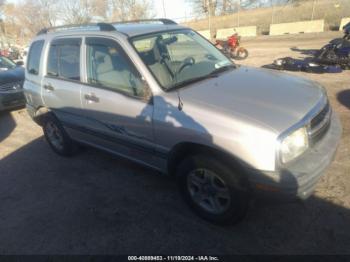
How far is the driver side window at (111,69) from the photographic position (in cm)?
334

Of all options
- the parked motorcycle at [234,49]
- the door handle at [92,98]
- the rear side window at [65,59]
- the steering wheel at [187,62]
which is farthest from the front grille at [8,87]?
the parked motorcycle at [234,49]

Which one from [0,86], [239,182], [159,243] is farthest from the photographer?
[0,86]

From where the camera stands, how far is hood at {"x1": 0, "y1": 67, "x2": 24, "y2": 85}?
8.16m

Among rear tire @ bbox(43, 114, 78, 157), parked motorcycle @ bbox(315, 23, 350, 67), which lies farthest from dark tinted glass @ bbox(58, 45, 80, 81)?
parked motorcycle @ bbox(315, 23, 350, 67)

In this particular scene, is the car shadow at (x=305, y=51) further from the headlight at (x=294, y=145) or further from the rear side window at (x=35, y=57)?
the headlight at (x=294, y=145)

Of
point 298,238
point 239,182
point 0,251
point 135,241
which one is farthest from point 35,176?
point 298,238

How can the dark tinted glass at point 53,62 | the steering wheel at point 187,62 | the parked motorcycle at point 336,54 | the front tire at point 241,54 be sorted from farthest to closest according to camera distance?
1. the front tire at point 241,54
2. the parked motorcycle at point 336,54
3. the dark tinted glass at point 53,62
4. the steering wheel at point 187,62

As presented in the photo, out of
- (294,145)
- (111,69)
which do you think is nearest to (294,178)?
(294,145)

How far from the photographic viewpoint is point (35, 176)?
15.2ft

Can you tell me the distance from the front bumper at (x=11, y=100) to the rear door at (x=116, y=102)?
4870mm

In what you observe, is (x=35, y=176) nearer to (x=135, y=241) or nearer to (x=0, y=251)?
(x=0, y=251)

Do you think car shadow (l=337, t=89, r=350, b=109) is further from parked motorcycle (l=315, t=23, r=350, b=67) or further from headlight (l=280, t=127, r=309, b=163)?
headlight (l=280, t=127, r=309, b=163)

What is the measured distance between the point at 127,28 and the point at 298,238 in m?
3.03

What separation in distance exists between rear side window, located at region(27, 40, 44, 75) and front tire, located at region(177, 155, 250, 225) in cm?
313
